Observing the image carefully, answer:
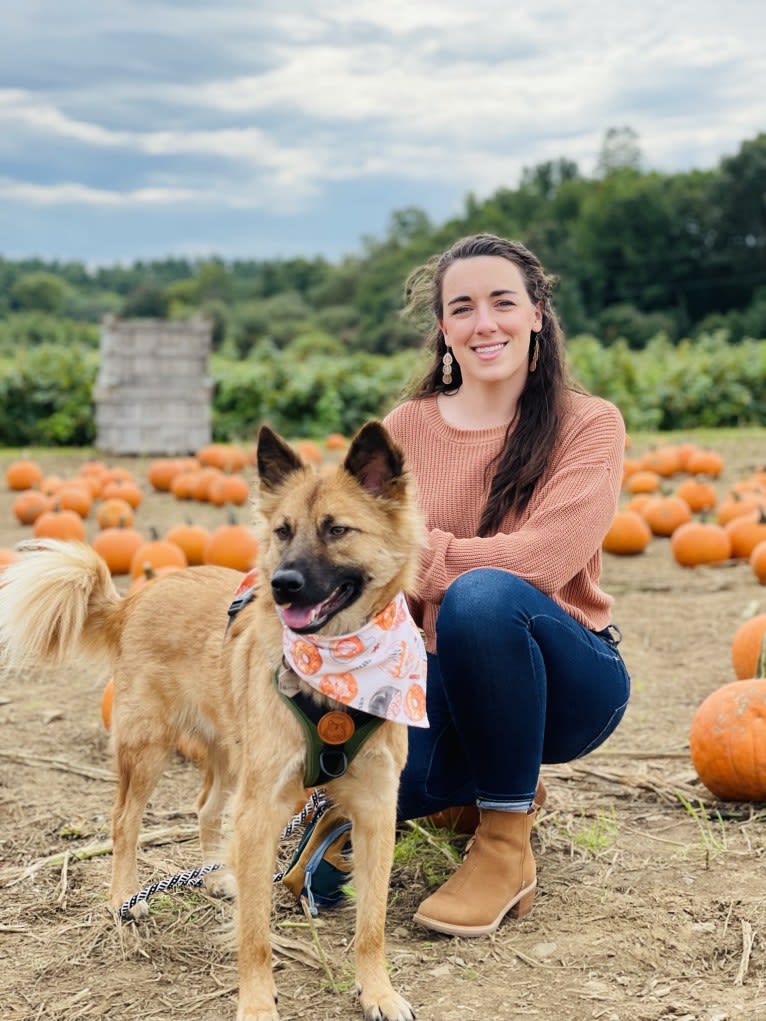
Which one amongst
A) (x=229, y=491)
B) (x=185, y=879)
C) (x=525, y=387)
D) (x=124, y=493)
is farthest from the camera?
(x=229, y=491)

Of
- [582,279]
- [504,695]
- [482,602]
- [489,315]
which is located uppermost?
[582,279]

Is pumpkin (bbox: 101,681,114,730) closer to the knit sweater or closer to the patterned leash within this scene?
the patterned leash

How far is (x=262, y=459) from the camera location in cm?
303

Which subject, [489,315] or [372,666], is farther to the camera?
[489,315]

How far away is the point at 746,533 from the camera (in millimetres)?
8188

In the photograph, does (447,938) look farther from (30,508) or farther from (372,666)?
→ (30,508)

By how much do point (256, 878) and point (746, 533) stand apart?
249 inches

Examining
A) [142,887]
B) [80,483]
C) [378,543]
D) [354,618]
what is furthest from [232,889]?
[80,483]

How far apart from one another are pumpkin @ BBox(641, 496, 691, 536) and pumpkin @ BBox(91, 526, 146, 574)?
4.40 metres

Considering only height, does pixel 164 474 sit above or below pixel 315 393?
below

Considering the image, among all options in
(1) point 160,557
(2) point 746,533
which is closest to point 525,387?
(1) point 160,557

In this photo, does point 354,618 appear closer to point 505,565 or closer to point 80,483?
point 505,565

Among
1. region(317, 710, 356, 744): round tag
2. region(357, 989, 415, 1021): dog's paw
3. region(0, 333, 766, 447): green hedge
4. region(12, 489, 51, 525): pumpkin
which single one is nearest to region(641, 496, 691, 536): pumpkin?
region(12, 489, 51, 525): pumpkin

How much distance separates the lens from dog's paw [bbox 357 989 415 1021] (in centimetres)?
267
